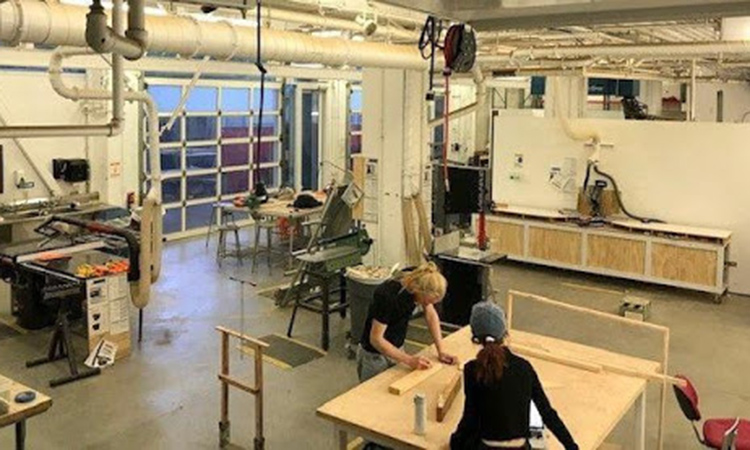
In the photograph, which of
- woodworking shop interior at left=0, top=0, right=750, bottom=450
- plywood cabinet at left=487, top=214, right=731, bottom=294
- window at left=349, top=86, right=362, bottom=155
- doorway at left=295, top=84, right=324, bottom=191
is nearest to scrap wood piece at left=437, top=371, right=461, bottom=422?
woodworking shop interior at left=0, top=0, right=750, bottom=450

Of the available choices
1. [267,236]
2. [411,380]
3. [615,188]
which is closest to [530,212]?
[615,188]

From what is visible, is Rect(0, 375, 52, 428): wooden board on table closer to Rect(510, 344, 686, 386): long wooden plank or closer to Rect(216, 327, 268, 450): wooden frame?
Rect(216, 327, 268, 450): wooden frame

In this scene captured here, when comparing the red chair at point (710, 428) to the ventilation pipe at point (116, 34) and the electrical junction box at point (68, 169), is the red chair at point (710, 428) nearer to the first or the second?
the ventilation pipe at point (116, 34)

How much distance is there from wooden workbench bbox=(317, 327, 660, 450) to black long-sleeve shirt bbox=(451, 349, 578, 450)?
0.26m

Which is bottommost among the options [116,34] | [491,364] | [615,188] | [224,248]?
[224,248]

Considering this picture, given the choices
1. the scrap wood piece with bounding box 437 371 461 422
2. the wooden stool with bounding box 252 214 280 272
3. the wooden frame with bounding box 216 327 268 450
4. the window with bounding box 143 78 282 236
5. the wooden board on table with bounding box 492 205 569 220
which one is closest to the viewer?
the scrap wood piece with bounding box 437 371 461 422

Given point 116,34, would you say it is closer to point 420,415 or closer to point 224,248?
point 420,415

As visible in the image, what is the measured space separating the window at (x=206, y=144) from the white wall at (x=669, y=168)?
171 inches

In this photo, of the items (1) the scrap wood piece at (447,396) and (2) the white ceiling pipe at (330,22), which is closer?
(1) the scrap wood piece at (447,396)

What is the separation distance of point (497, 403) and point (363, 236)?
15.4 feet

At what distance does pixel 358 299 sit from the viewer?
6.61 metres

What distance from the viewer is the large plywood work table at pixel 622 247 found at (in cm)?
879

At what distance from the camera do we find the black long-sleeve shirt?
10.2ft

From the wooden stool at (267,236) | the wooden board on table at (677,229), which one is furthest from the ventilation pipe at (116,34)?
the wooden board on table at (677,229)
